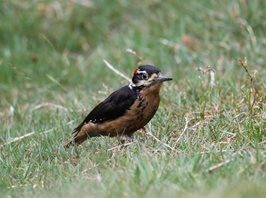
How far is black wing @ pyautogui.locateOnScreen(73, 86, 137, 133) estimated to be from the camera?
738cm

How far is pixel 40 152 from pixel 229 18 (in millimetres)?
4776

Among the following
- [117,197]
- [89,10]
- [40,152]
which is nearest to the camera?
[117,197]

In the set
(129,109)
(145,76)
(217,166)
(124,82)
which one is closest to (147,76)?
(145,76)

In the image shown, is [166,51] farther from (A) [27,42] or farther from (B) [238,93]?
(B) [238,93]

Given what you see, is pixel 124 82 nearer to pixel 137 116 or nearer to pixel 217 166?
pixel 137 116

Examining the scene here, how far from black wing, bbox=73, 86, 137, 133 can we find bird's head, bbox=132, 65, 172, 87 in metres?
0.12

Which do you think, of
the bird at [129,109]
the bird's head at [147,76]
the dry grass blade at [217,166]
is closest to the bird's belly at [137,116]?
the bird at [129,109]

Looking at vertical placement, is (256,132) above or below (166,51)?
above

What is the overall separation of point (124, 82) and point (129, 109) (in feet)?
7.96

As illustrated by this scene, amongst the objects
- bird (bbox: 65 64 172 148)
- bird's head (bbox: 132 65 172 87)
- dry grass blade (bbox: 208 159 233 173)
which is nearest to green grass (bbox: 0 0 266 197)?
dry grass blade (bbox: 208 159 233 173)

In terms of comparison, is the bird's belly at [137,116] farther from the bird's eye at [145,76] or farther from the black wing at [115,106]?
the bird's eye at [145,76]

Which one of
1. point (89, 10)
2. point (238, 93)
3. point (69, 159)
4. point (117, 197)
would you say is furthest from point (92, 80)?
point (117, 197)

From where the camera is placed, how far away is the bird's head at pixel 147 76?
23.9ft

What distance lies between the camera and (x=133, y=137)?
7.58 m
